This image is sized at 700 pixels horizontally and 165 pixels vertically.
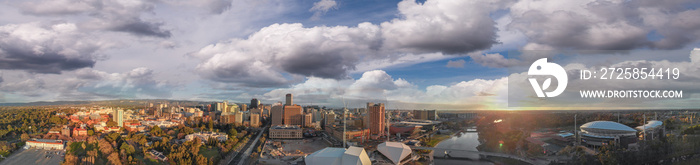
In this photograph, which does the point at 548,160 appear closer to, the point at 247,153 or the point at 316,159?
the point at 316,159

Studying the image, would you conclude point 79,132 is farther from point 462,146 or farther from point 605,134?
point 605,134

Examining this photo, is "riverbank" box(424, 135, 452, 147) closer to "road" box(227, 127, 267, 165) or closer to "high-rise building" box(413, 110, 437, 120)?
"road" box(227, 127, 267, 165)

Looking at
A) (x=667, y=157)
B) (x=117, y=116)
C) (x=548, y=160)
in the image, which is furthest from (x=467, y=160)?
(x=117, y=116)

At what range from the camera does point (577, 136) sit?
19375 mm

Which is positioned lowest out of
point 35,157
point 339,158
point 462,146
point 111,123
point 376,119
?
point 462,146

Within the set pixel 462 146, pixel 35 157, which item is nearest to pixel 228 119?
pixel 35 157

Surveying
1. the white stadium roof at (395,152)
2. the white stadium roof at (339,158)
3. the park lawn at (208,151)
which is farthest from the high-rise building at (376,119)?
the white stadium roof at (339,158)

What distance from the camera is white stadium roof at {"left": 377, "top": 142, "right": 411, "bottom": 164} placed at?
15345 mm

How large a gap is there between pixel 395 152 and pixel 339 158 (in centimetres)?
306

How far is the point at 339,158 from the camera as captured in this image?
1366cm

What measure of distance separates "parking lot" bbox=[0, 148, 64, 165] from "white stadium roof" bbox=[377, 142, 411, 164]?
13.9m

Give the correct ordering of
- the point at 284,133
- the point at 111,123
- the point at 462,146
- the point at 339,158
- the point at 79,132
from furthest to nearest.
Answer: the point at 111,123 → the point at 284,133 → the point at 462,146 → the point at 79,132 → the point at 339,158

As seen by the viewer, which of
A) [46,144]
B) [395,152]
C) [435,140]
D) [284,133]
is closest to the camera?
[395,152]

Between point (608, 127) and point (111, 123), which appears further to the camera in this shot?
point (111, 123)
